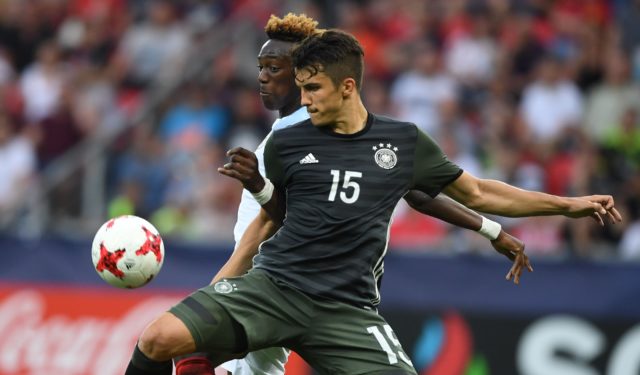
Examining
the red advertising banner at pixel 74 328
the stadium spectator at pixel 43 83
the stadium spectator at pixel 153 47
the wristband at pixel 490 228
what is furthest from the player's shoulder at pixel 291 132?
the stadium spectator at pixel 43 83

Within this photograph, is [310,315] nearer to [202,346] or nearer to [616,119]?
[202,346]

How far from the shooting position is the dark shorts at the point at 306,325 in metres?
6.32

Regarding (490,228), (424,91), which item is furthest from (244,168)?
(424,91)

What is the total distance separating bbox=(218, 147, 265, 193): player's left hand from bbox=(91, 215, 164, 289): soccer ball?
80 cm

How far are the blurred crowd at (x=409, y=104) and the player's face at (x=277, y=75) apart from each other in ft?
13.6

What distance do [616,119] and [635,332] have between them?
2.97 m

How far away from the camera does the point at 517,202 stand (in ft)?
22.3

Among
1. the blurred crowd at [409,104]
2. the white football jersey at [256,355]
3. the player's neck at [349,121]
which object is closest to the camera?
the player's neck at [349,121]

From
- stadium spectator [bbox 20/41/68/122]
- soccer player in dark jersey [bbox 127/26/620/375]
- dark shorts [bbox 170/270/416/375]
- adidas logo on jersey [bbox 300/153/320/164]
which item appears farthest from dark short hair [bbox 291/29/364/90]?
stadium spectator [bbox 20/41/68/122]

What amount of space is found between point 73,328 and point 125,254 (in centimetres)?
506

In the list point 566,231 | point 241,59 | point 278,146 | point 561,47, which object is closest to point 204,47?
point 241,59

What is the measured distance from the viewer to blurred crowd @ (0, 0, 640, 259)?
39.6 feet

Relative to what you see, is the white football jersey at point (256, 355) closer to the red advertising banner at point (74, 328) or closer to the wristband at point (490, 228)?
the wristband at point (490, 228)

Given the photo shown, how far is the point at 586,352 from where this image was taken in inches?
414
